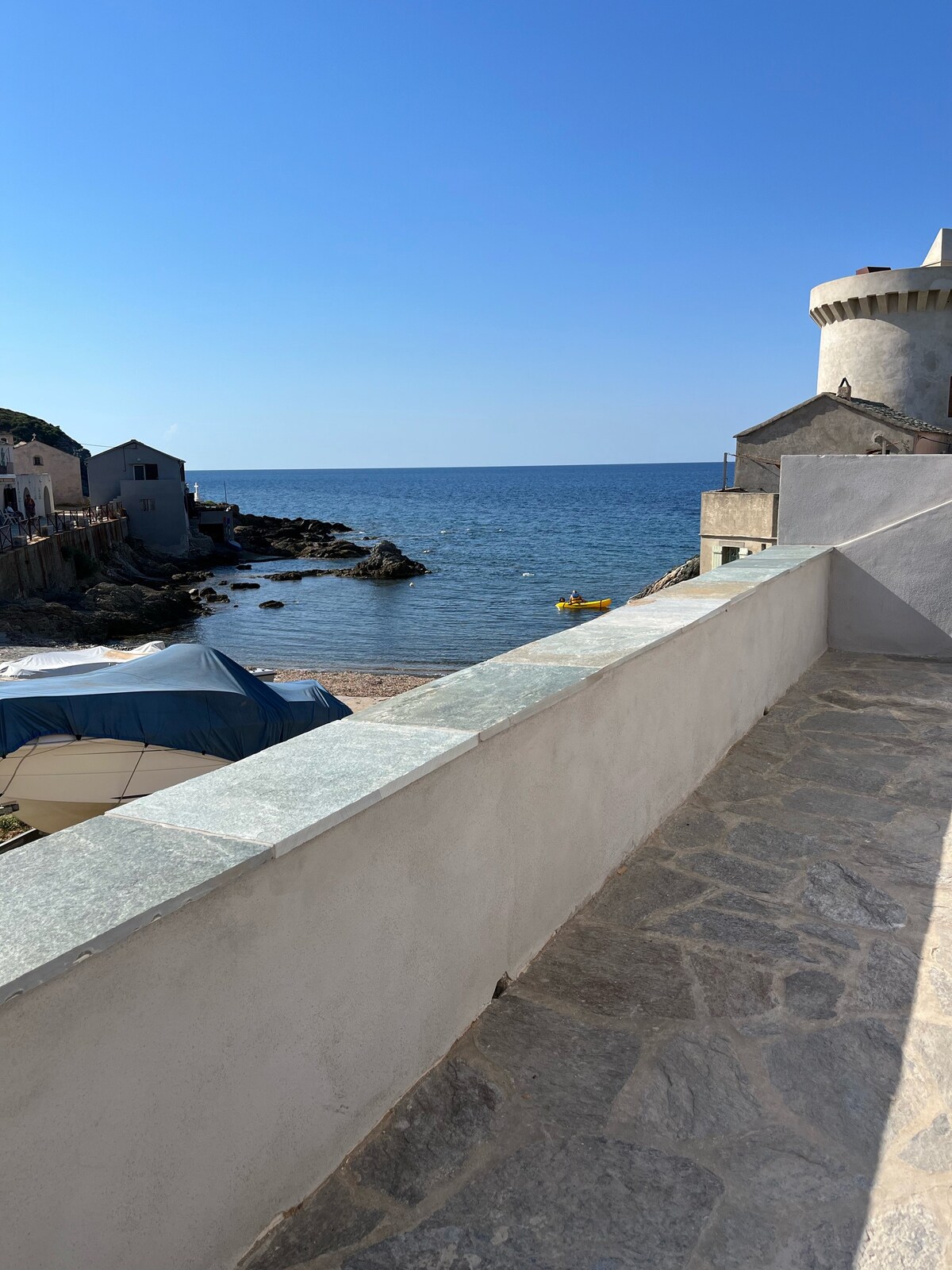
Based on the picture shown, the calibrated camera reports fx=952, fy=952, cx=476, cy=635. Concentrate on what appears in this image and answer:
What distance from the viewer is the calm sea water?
32.9 metres

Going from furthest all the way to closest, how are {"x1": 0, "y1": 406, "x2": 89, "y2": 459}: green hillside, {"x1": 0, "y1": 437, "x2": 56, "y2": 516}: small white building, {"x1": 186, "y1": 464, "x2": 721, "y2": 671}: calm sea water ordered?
1. {"x1": 0, "y1": 406, "x2": 89, "y2": 459}: green hillside
2. {"x1": 0, "y1": 437, "x2": 56, "y2": 516}: small white building
3. {"x1": 186, "y1": 464, "x2": 721, "y2": 671}: calm sea water

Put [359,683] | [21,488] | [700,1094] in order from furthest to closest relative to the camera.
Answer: [21,488]
[359,683]
[700,1094]

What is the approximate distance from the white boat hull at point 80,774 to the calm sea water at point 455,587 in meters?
18.9

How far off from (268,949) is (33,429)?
11333 cm

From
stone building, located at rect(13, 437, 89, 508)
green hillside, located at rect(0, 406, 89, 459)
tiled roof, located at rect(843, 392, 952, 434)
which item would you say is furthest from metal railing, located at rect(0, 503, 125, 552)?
green hillside, located at rect(0, 406, 89, 459)

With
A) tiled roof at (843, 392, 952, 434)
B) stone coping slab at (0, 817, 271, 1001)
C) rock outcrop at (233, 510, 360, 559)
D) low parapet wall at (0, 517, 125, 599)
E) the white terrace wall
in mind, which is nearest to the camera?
stone coping slab at (0, 817, 271, 1001)

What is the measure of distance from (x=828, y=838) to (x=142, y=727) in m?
8.14

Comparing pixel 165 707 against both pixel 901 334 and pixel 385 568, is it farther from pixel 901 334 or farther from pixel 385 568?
pixel 385 568

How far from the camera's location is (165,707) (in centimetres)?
1039

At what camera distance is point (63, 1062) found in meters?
1.40

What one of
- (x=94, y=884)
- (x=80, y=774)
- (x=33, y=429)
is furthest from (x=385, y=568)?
(x=33, y=429)

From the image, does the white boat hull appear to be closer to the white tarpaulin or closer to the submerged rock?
the white tarpaulin

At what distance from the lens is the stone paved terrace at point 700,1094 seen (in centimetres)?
187

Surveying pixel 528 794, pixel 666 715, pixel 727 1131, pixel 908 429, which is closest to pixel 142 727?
pixel 666 715
